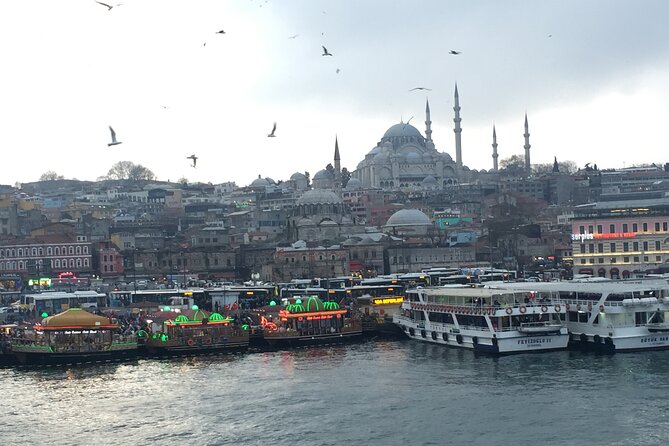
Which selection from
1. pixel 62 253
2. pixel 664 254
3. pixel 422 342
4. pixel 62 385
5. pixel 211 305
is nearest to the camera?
pixel 62 385

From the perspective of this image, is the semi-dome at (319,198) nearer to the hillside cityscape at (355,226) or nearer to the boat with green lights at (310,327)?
the hillside cityscape at (355,226)

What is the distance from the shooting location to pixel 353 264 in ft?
283

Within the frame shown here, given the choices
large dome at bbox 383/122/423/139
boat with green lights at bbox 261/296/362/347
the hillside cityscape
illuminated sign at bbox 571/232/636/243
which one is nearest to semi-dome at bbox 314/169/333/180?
the hillside cityscape

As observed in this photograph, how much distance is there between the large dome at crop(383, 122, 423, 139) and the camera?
6314 inches

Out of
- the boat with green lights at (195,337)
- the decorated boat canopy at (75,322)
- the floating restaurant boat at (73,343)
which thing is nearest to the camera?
the floating restaurant boat at (73,343)

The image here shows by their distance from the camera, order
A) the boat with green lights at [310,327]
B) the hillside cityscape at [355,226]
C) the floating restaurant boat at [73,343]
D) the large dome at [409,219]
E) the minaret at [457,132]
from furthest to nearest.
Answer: the minaret at [457,132], the large dome at [409,219], the hillside cityscape at [355,226], the boat with green lights at [310,327], the floating restaurant boat at [73,343]

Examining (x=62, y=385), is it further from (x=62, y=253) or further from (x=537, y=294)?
(x=62, y=253)

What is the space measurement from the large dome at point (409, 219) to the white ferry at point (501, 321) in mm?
59522

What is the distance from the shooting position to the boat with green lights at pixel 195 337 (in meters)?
46.3

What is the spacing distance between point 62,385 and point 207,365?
20.1 ft

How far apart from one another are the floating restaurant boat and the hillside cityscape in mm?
25084

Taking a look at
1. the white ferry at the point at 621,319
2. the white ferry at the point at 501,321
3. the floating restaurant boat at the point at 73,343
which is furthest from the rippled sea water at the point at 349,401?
the floating restaurant boat at the point at 73,343

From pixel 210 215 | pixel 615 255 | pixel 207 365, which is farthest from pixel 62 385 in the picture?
pixel 210 215

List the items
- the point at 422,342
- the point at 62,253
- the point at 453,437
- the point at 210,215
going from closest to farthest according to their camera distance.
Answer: the point at 453,437
the point at 422,342
the point at 62,253
the point at 210,215
